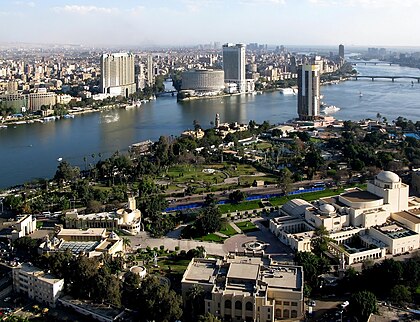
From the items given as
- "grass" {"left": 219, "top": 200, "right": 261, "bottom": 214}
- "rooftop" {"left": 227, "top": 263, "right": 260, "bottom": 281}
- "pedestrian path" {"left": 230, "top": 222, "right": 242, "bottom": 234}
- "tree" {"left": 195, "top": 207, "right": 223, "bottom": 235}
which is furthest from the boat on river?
"rooftop" {"left": 227, "top": 263, "right": 260, "bottom": 281}

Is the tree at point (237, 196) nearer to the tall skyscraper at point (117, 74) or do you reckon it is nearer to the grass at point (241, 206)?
the grass at point (241, 206)

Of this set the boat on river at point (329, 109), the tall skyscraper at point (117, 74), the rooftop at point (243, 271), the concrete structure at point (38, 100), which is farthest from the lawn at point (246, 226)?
the tall skyscraper at point (117, 74)

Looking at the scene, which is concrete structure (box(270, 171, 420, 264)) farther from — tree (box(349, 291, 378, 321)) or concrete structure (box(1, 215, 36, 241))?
concrete structure (box(1, 215, 36, 241))

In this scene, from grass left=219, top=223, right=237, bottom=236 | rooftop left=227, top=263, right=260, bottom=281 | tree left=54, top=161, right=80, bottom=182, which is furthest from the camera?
tree left=54, top=161, right=80, bottom=182

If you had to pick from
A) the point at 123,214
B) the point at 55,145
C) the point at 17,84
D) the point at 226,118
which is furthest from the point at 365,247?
the point at 17,84

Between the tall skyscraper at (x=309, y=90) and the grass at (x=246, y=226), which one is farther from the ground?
the tall skyscraper at (x=309, y=90)
